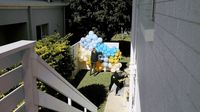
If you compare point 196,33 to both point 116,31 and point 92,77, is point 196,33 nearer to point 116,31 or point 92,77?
point 92,77

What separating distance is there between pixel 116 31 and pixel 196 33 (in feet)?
51.1

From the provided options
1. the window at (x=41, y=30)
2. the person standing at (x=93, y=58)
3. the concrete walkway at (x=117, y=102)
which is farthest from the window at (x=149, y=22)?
the window at (x=41, y=30)

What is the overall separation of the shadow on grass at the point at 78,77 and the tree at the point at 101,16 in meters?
3.35

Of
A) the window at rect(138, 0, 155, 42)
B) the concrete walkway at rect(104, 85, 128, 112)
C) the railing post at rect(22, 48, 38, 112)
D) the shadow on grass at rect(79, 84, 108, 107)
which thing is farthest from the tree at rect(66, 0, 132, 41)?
the railing post at rect(22, 48, 38, 112)

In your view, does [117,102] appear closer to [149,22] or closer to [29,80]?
[149,22]

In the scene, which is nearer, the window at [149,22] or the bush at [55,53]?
the window at [149,22]

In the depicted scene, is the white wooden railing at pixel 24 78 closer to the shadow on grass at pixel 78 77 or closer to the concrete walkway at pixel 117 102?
the concrete walkway at pixel 117 102

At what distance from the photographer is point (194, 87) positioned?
1078mm

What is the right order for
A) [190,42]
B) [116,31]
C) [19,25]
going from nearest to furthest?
[190,42]
[19,25]
[116,31]

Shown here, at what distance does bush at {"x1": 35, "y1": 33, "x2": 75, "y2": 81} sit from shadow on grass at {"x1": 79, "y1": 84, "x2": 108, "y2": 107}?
1209 millimetres

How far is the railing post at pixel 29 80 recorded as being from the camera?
1962 mm

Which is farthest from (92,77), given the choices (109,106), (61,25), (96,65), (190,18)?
(190,18)

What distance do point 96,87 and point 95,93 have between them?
0.67m

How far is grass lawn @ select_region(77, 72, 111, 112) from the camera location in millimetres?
10164
